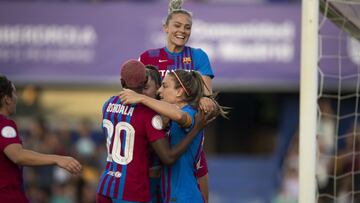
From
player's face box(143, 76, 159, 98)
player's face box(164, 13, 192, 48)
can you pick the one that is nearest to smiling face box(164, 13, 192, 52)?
player's face box(164, 13, 192, 48)

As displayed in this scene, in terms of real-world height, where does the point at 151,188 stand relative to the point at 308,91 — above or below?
below

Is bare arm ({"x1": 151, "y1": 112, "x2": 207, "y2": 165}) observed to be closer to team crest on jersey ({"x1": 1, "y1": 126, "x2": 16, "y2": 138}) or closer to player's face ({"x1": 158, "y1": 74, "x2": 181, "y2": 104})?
player's face ({"x1": 158, "y1": 74, "x2": 181, "y2": 104})

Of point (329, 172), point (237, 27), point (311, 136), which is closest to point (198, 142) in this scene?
point (311, 136)

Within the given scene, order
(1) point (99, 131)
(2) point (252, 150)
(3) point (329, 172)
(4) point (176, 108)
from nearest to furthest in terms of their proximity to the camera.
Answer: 1. (4) point (176, 108)
2. (3) point (329, 172)
3. (1) point (99, 131)
4. (2) point (252, 150)

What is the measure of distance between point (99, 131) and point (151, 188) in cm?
897

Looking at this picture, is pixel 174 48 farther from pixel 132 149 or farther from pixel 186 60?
pixel 132 149

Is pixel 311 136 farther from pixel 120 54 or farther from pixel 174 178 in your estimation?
pixel 120 54

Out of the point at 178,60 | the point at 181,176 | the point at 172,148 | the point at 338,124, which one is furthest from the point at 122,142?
the point at 338,124

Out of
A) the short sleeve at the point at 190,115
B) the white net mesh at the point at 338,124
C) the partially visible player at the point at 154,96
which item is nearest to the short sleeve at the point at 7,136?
the partially visible player at the point at 154,96

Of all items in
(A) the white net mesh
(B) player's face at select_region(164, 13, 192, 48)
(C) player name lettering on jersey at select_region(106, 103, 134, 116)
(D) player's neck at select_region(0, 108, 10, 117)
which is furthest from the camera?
(A) the white net mesh

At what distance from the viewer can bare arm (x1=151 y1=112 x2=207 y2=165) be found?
5816 millimetres

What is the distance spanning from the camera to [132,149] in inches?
231

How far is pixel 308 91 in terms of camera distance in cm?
701

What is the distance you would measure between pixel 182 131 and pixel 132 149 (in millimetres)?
370
